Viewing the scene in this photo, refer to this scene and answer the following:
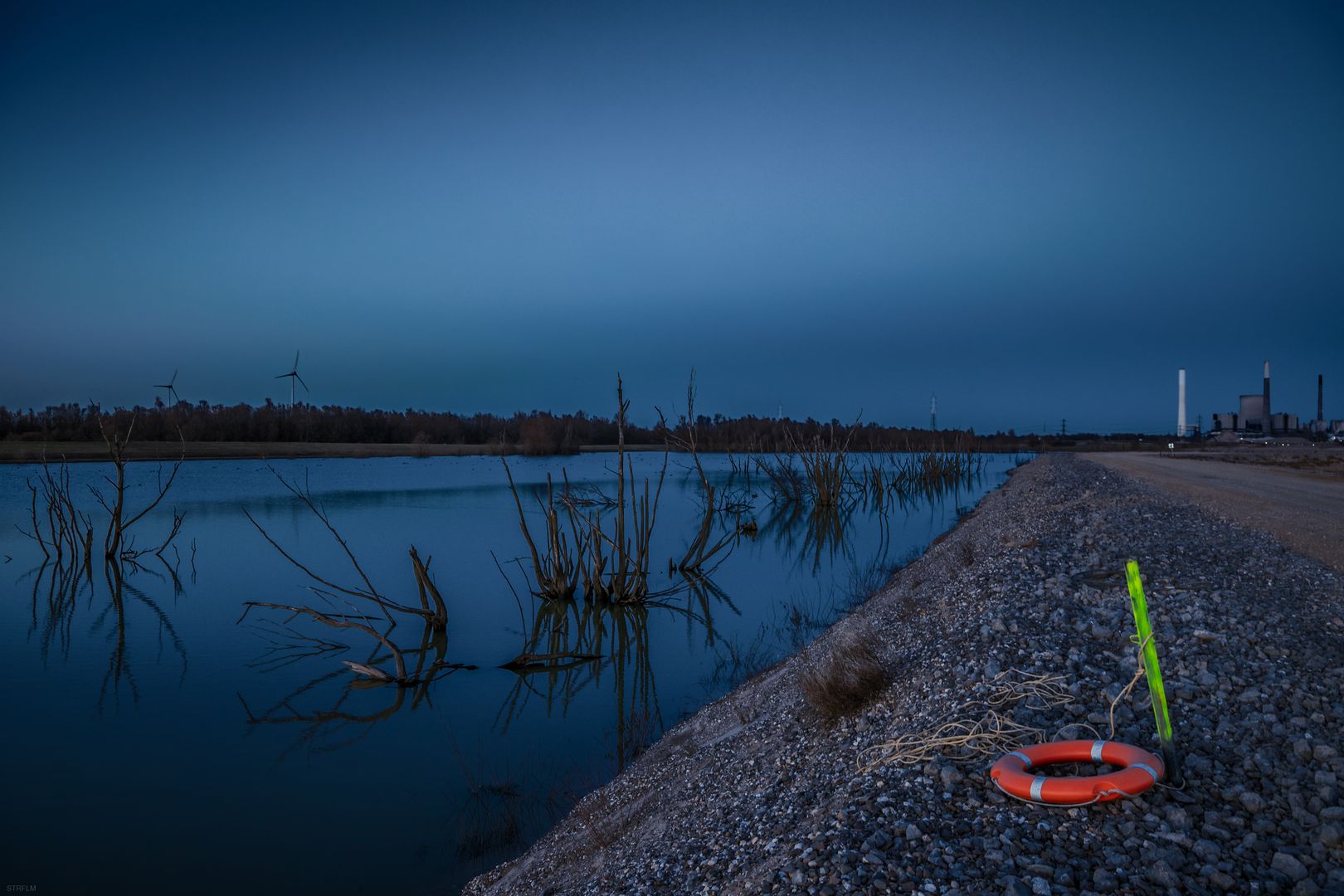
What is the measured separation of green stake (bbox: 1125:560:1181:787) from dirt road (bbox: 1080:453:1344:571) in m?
7.62

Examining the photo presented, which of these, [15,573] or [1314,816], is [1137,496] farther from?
[15,573]

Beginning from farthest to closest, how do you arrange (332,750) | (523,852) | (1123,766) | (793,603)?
1. (793,603)
2. (332,750)
3. (523,852)
4. (1123,766)

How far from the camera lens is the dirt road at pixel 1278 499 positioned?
35.3 ft

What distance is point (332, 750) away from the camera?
7355 millimetres

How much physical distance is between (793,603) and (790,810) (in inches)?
382

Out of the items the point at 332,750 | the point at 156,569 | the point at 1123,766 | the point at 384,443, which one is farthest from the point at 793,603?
the point at 384,443

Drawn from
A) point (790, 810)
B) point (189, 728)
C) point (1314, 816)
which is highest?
point (1314, 816)

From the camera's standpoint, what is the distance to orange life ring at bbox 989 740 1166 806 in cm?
330

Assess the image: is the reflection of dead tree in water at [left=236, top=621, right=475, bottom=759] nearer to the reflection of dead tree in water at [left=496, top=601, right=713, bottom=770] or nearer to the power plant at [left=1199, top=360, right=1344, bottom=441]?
the reflection of dead tree in water at [left=496, top=601, right=713, bottom=770]

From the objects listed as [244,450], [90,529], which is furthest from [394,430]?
[90,529]

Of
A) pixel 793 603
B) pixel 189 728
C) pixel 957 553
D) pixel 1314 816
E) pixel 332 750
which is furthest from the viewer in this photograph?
pixel 793 603

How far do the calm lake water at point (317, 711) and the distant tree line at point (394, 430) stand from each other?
30.4m

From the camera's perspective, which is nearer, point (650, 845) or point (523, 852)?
point (650, 845)

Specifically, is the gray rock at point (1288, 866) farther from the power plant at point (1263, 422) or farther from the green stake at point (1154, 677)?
the power plant at point (1263, 422)
